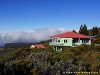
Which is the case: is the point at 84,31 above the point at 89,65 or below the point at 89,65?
above

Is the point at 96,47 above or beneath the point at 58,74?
above

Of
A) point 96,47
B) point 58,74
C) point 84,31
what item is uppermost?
point 84,31

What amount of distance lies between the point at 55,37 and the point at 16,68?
26.2m

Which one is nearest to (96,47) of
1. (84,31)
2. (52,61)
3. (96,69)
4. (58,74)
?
(52,61)

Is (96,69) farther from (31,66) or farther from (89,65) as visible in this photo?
(31,66)

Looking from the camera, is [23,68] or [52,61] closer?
[23,68]

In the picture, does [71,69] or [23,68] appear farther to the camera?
[71,69]

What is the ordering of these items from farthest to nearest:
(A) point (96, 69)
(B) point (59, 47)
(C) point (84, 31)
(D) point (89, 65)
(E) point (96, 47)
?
(C) point (84, 31)
(B) point (59, 47)
(E) point (96, 47)
(D) point (89, 65)
(A) point (96, 69)

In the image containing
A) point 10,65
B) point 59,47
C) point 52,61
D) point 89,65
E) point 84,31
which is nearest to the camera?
point 10,65

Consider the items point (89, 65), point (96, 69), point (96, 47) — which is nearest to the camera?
point (96, 69)

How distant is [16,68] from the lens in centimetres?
2195

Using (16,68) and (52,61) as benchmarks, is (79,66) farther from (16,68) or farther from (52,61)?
(16,68)

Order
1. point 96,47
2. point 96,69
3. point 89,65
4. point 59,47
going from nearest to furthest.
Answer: point 96,69 → point 89,65 → point 96,47 → point 59,47

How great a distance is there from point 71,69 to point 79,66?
3.76 feet
